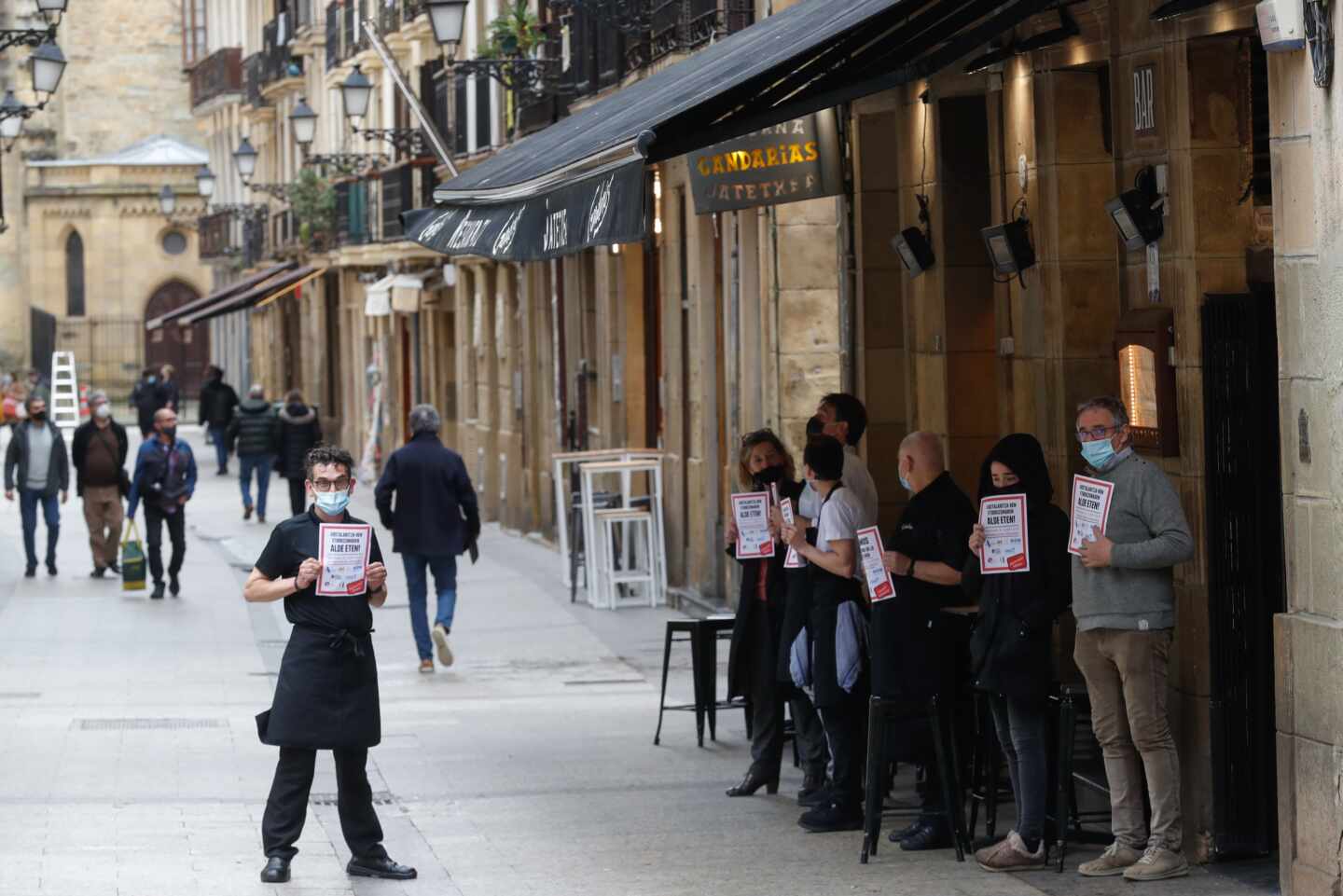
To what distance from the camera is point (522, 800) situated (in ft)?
39.2

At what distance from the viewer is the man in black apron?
990 centimetres

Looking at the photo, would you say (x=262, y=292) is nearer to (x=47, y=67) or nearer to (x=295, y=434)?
(x=295, y=434)

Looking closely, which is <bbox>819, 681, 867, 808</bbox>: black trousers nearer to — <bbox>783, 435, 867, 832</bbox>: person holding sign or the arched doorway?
<bbox>783, 435, 867, 832</bbox>: person holding sign

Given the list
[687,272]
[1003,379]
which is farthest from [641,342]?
[1003,379]

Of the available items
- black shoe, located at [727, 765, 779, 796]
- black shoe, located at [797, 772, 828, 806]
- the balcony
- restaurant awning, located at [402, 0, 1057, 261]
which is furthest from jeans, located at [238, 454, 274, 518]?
the balcony

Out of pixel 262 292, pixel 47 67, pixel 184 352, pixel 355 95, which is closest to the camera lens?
pixel 47 67

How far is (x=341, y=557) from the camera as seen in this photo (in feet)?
32.3

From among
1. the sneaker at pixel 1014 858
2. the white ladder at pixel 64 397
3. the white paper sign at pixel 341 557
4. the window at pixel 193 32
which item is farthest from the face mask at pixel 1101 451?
the window at pixel 193 32

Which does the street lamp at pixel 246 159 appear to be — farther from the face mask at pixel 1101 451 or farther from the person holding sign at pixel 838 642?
the face mask at pixel 1101 451

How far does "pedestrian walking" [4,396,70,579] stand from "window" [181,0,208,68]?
45725 millimetres

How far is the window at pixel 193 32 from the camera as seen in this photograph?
69.4m

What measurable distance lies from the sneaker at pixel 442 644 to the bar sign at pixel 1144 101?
314 inches

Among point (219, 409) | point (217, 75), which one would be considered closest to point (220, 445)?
point (219, 409)

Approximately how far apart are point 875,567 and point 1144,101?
7.36 ft
